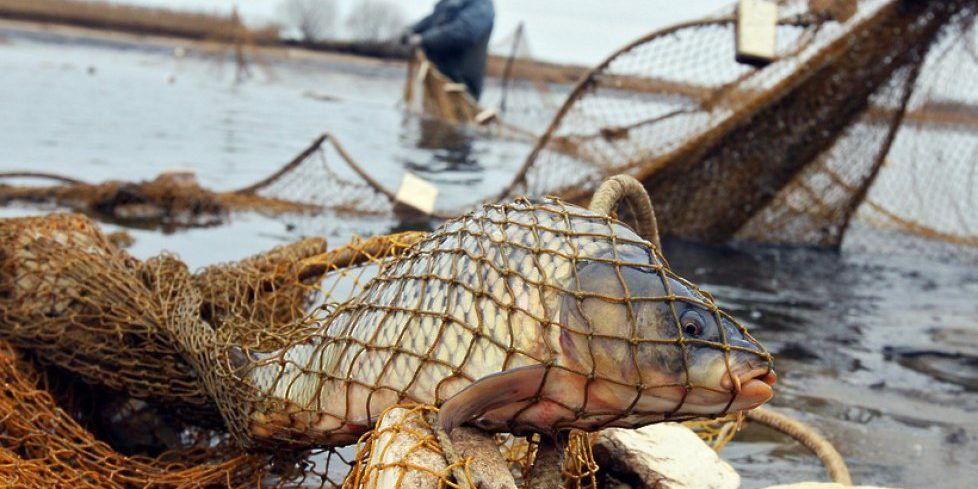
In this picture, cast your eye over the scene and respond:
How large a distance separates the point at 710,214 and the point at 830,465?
14.6 ft

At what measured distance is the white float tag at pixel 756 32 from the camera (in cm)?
573

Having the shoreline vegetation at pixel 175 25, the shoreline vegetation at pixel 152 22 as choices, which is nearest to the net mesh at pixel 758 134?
the shoreline vegetation at pixel 175 25

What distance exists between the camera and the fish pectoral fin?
6.62ft

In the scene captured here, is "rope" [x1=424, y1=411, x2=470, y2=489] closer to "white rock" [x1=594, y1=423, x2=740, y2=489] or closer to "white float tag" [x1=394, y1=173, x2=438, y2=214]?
"white rock" [x1=594, y1=423, x2=740, y2=489]

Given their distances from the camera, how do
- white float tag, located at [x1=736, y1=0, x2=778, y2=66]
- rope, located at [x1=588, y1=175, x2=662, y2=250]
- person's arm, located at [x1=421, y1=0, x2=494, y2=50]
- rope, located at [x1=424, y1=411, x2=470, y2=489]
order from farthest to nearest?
person's arm, located at [x1=421, y1=0, x2=494, y2=50], white float tag, located at [x1=736, y1=0, x2=778, y2=66], rope, located at [x1=588, y1=175, x2=662, y2=250], rope, located at [x1=424, y1=411, x2=470, y2=489]

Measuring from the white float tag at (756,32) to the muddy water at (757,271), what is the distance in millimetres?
1801

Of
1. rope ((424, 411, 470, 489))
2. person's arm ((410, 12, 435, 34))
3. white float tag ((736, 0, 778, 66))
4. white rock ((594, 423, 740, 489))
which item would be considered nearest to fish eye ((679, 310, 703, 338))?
rope ((424, 411, 470, 489))

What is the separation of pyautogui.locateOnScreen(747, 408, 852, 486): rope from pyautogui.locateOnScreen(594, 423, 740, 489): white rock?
0.50 m

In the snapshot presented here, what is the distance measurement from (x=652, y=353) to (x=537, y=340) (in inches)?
10.9

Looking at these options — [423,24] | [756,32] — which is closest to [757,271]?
[756,32]

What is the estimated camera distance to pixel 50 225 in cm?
376

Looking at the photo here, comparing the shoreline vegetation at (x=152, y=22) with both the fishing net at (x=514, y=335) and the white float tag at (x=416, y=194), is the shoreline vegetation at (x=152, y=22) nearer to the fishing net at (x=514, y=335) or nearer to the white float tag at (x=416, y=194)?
the white float tag at (x=416, y=194)

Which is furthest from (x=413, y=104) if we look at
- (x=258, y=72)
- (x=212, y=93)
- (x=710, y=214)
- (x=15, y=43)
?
(x=15, y=43)

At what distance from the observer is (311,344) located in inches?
104
